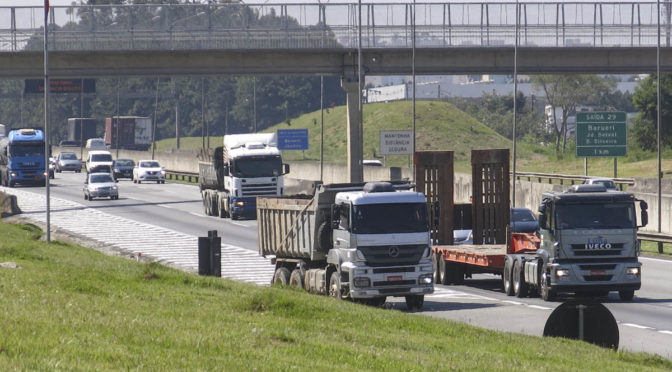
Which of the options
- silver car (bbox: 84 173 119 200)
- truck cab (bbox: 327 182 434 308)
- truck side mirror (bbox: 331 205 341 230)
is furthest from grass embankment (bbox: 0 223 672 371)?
silver car (bbox: 84 173 119 200)

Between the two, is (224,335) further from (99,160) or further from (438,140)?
(438,140)

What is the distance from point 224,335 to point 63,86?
128m

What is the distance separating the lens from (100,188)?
72.3 meters

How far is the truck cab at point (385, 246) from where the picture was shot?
2511 centimetres

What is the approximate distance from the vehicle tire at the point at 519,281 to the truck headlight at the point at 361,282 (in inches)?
191

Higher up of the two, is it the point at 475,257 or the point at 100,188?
the point at 100,188

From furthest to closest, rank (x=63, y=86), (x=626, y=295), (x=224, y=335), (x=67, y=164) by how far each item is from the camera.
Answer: (x=63, y=86) < (x=67, y=164) < (x=626, y=295) < (x=224, y=335)

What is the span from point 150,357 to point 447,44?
53.5 m

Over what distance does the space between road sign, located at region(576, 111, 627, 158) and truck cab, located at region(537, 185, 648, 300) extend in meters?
35.2

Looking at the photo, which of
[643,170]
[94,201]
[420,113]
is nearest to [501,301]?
[94,201]

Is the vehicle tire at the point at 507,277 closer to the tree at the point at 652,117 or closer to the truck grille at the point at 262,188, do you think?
the truck grille at the point at 262,188

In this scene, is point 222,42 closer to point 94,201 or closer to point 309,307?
point 94,201

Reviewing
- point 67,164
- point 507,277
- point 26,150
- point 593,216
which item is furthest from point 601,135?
point 67,164

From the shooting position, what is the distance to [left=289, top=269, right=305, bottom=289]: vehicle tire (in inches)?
1111
